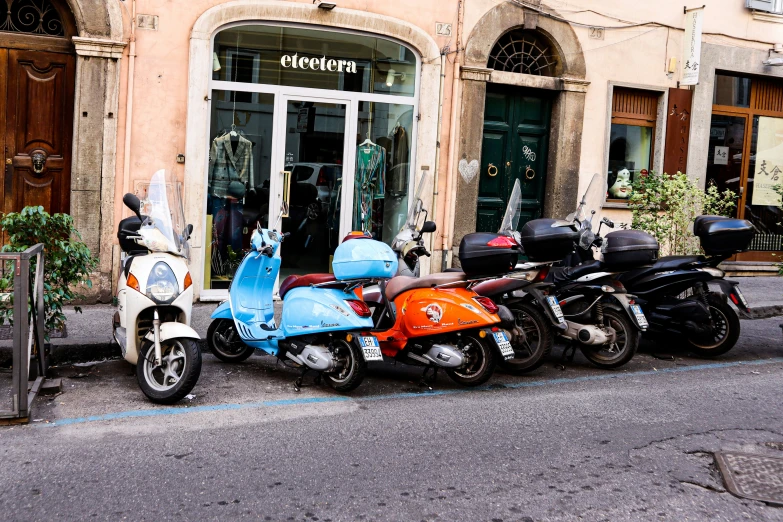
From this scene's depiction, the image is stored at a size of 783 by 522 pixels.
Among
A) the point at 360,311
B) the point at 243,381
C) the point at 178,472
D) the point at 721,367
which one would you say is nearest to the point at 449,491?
the point at 178,472

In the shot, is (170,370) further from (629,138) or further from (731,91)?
(731,91)

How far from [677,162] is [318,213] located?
18.6ft

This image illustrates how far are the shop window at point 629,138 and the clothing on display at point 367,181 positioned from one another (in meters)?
3.66

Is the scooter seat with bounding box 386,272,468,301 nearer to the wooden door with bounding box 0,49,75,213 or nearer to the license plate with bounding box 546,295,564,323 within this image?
the license plate with bounding box 546,295,564,323

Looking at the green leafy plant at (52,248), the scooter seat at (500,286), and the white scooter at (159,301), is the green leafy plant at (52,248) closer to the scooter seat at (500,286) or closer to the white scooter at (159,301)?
the white scooter at (159,301)

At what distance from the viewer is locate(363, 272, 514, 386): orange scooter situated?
6773 millimetres

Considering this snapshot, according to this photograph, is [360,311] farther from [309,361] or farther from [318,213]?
[318,213]

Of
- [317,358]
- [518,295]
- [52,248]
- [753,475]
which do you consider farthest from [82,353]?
[753,475]

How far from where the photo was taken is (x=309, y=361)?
6652 millimetres

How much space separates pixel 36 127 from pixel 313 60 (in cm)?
336

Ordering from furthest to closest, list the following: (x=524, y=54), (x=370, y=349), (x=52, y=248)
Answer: (x=524, y=54), (x=52, y=248), (x=370, y=349)

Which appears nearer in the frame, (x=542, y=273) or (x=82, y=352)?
(x=542, y=273)

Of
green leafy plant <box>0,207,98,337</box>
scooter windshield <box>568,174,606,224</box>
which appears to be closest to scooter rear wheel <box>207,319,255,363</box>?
green leafy plant <box>0,207,98,337</box>

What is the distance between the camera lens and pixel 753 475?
5062mm
